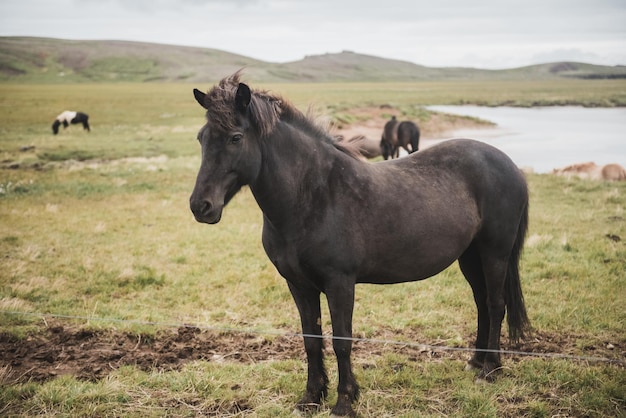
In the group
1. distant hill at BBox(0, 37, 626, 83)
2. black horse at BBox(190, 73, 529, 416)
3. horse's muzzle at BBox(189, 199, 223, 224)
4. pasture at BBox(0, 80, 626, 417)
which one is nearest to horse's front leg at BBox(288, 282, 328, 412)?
black horse at BBox(190, 73, 529, 416)

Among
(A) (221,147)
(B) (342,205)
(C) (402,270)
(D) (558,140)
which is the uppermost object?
(D) (558,140)

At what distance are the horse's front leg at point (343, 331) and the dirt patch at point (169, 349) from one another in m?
0.83

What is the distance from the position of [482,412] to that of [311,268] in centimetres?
192

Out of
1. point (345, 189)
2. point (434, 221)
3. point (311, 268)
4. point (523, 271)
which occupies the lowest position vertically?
point (523, 271)

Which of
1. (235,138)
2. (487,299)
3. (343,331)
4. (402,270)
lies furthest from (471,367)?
(235,138)

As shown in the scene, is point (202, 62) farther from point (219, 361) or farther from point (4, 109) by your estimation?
point (219, 361)

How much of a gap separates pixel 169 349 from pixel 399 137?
52.4 ft

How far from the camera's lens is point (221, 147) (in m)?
3.58

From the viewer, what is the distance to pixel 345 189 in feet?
13.6

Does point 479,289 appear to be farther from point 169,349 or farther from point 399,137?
point 399,137

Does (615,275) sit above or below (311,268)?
below

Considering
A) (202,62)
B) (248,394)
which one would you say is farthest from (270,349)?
(202,62)

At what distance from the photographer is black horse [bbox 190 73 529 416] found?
3.64 metres

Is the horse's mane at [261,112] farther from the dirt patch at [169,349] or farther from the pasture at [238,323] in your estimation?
the dirt patch at [169,349]
